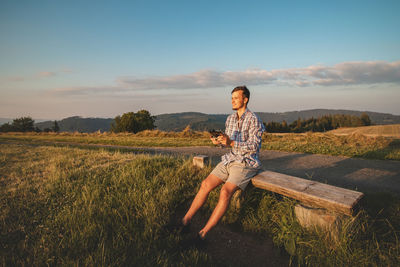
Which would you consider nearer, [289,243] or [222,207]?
[289,243]

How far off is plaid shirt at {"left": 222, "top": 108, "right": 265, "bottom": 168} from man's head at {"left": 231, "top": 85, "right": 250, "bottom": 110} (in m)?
0.16

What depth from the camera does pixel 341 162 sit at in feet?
21.1

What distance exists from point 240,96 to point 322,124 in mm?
52329

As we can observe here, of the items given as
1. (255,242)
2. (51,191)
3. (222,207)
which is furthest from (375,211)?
(51,191)

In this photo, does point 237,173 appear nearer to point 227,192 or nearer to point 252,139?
point 227,192

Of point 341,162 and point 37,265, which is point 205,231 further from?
point 341,162

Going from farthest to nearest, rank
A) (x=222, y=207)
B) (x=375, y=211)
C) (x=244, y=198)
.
→ (x=244, y=198), (x=375, y=211), (x=222, y=207)

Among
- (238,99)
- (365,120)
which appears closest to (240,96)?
(238,99)

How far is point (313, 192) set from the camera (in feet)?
8.79

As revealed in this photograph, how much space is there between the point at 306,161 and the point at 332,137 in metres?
5.50

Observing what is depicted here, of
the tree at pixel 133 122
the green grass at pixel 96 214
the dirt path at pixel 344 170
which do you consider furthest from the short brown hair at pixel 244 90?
the tree at pixel 133 122

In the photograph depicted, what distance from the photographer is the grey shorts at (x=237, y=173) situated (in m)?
3.17

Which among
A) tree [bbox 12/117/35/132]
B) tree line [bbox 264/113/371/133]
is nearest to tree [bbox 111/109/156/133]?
tree line [bbox 264/113/371/133]

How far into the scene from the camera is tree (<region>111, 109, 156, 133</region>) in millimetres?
34812
